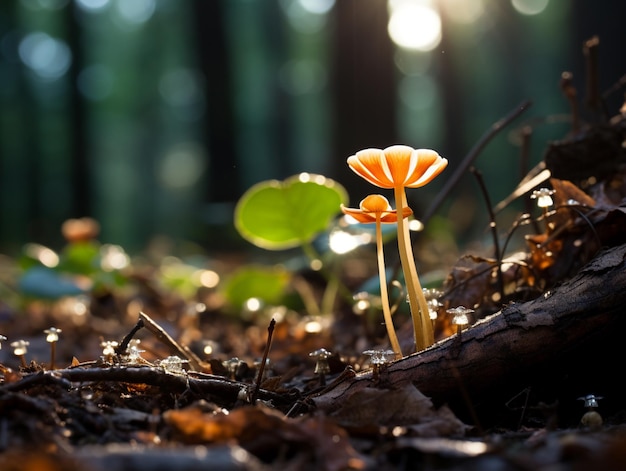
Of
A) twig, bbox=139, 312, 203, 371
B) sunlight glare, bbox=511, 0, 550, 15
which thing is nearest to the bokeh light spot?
sunlight glare, bbox=511, 0, 550, 15

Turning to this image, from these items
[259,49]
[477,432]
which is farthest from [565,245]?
[259,49]

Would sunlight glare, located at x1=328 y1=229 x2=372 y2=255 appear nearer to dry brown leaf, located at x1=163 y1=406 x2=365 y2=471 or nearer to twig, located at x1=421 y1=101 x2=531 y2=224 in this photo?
twig, located at x1=421 y1=101 x2=531 y2=224

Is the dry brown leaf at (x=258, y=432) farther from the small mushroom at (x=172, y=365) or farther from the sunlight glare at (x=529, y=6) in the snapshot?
the sunlight glare at (x=529, y=6)

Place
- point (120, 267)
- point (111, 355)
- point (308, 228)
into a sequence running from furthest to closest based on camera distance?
point (120, 267), point (308, 228), point (111, 355)

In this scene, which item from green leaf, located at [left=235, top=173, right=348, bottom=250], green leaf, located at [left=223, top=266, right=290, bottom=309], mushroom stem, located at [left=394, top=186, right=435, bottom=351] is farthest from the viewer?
green leaf, located at [left=223, top=266, right=290, bottom=309]

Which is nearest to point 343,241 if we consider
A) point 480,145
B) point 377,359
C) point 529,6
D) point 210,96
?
point 480,145

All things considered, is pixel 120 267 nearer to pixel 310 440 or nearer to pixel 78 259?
pixel 78 259
